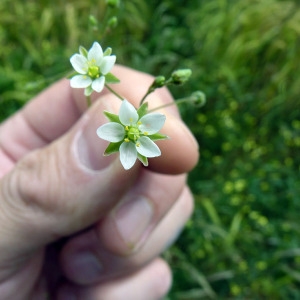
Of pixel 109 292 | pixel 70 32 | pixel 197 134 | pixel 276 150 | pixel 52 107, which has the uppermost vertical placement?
pixel 52 107

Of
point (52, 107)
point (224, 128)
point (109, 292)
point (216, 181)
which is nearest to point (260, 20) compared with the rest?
point (224, 128)

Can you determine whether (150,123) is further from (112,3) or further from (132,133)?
(112,3)

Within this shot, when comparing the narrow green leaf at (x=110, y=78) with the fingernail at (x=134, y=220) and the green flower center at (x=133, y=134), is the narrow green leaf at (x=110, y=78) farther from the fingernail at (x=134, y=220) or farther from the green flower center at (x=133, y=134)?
the fingernail at (x=134, y=220)

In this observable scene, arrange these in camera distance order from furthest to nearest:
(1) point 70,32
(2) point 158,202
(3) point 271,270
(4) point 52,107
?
(1) point 70,32 < (3) point 271,270 < (4) point 52,107 < (2) point 158,202

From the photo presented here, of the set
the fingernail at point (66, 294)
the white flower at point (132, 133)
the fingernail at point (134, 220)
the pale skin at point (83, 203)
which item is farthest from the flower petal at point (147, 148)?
the fingernail at point (66, 294)

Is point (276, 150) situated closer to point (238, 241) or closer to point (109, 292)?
point (238, 241)

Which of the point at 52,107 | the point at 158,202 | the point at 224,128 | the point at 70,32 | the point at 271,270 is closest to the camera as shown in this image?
the point at 158,202

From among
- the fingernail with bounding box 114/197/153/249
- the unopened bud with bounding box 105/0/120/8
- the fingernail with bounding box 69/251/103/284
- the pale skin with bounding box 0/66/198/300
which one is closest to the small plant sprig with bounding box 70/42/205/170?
the pale skin with bounding box 0/66/198/300

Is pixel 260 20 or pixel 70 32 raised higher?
pixel 70 32
